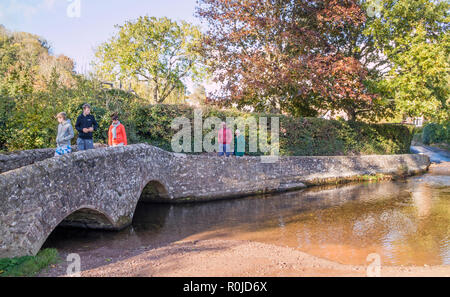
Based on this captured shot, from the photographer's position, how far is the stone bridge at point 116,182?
6153mm

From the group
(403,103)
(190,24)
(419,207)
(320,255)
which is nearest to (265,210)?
(320,255)

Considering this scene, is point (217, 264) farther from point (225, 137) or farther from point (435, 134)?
point (435, 134)

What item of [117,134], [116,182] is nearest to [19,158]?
[116,182]

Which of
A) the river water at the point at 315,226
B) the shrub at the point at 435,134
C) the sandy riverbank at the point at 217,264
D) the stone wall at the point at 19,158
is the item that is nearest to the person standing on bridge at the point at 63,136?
the stone wall at the point at 19,158

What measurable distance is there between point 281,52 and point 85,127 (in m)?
12.3

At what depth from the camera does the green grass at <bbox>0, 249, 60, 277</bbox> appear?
5456mm

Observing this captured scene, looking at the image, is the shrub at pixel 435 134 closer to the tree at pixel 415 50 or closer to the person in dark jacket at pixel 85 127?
the tree at pixel 415 50

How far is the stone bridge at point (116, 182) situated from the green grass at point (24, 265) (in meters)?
0.19

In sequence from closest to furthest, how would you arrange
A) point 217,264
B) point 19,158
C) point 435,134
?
1. point 217,264
2. point 19,158
3. point 435,134

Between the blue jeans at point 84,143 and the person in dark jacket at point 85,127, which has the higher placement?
the person in dark jacket at point 85,127

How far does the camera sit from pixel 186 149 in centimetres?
1585

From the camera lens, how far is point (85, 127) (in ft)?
33.4

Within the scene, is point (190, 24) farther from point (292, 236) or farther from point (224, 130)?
point (292, 236)

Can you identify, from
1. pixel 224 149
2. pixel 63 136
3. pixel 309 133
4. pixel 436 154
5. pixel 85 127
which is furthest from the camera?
pixel 436 154
